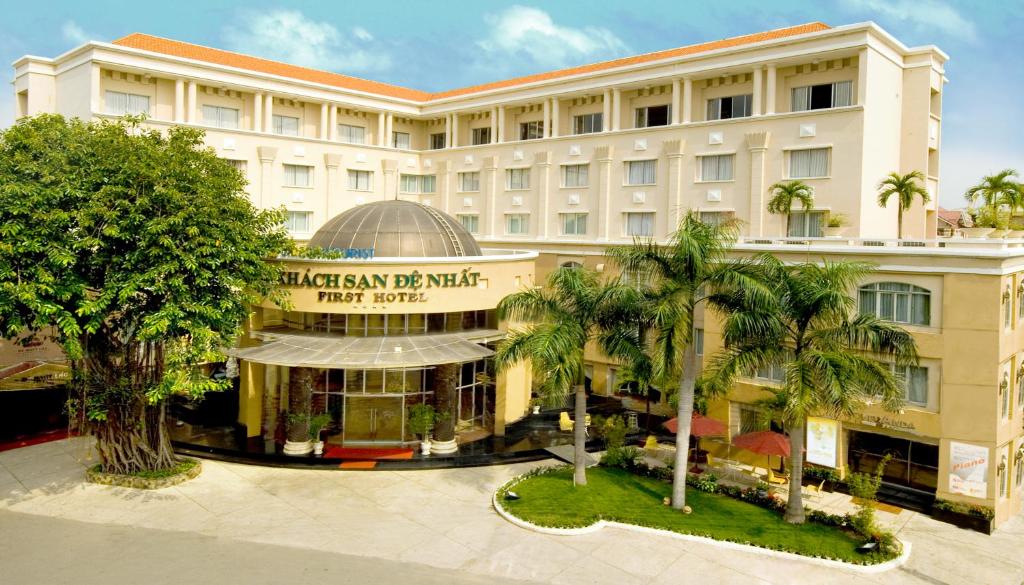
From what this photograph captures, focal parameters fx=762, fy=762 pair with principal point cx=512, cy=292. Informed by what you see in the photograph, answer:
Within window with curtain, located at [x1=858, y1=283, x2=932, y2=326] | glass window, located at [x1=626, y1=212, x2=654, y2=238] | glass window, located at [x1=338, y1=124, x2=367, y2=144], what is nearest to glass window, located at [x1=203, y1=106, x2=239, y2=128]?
glass window, located at [x1=338, y1=124, x2=367, y2=144]

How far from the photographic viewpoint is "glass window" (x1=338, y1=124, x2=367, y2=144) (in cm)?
5975

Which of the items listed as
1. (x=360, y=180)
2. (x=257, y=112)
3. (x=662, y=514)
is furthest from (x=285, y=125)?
(x=662, y=514)

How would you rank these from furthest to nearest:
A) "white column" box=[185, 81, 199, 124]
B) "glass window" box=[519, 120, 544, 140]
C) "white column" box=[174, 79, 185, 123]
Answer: "glass window" box=[519, 120, 544, 140], "white column" box=[185, 81, 199, 124], "white column" box=[174, 79, 185, 123]

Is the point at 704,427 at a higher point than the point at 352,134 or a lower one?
lower

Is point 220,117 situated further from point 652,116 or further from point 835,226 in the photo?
point 835,226

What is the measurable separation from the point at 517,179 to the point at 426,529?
1489 inches

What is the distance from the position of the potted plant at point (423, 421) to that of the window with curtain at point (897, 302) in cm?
1696

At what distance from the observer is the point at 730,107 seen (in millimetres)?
48312

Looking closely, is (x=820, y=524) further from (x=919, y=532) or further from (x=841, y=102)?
(x=841, y=102)

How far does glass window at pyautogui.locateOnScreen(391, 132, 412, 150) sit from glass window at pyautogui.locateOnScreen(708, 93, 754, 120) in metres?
26.4

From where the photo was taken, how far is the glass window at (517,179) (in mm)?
56781

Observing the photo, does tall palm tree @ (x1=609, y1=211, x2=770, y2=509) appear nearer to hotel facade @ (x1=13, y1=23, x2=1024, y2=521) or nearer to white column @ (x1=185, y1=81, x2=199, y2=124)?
hotel facade @ (x1=13, y1=23, x2=1024, y2=521)

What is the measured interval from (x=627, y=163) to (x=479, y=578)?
36.3 meters

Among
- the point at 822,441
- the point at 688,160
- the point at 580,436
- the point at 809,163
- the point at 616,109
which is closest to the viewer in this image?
the point at 580,436
